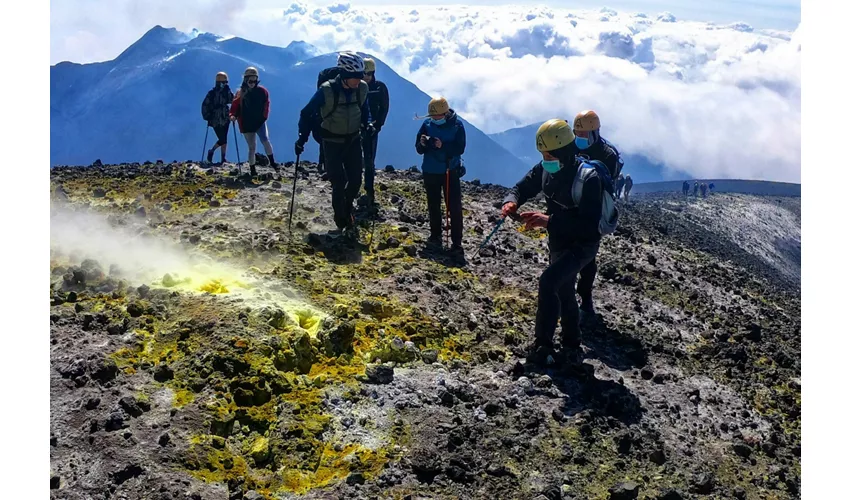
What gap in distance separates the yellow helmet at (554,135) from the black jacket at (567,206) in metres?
0.40

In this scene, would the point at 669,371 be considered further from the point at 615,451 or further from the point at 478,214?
the point at 478,214

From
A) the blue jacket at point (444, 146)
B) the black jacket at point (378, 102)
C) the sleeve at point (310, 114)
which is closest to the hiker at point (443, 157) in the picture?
the blue jacket at point (444, 146)

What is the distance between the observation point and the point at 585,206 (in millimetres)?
8266

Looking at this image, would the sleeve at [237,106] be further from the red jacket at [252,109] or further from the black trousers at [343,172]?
the black trousers at [343,172]

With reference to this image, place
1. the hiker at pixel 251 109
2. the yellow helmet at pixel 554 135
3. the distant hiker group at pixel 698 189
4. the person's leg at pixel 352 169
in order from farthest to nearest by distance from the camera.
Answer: the distant hiker group at pixel 698 189 < the hiker at pixel 251 109 < the person's leg at pixel 352 169 < the yellow helmet at pixel 554 135

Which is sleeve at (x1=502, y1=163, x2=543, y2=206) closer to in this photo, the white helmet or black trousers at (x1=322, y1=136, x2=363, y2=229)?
the white helmet

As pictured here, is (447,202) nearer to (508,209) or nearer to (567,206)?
(508,209)

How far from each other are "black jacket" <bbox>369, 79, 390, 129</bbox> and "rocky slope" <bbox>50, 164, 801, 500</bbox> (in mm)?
2954

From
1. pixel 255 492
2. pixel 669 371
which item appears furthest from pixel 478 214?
pixel 255 492

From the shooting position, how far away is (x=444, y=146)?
1285cm

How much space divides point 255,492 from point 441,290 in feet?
18.6

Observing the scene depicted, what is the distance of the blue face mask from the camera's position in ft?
27.8

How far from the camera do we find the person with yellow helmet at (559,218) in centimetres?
826

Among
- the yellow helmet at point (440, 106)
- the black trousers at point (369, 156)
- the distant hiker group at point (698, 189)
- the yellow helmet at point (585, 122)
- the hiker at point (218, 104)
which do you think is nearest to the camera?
the yellow helmet at point (585, 122)
